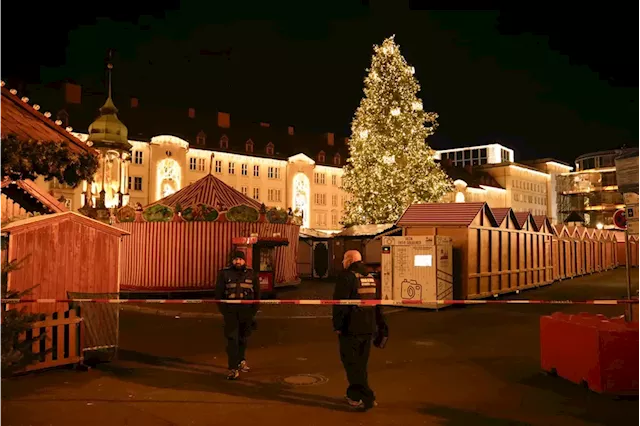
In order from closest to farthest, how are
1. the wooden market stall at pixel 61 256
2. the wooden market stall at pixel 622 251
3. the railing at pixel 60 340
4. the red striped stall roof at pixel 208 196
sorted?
the railing at pixel 60 340 → the wooden market stall at pixel 61 256 → the red striped stall roof at pixel 208 196 → the wooden market stall at pixel 622 251

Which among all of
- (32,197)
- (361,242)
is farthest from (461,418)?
(361,242)

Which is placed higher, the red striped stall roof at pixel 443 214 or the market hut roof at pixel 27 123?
the market hut roof at pixel 27 123

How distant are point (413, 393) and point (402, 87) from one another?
29.5 meters

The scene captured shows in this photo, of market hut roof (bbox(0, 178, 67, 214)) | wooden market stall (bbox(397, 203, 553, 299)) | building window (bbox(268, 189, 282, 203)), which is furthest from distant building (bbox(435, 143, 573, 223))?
market hut roof (bbox(0, 178, 67, 214))

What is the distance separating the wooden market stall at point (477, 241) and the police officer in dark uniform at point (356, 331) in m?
11.5

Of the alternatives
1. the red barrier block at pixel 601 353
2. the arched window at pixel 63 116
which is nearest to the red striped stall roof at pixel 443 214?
the red barrier block at pixel 601 353

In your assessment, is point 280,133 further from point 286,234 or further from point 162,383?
point 162,383

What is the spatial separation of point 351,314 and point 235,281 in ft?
7.57

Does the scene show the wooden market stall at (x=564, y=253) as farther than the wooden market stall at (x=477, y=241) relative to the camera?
Yes

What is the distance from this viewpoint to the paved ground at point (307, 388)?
637 centimetres

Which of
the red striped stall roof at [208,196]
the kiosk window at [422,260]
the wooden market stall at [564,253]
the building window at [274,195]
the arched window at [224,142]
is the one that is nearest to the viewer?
the kiosk window at [422,260]

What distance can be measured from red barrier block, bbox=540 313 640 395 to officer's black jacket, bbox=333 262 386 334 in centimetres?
281

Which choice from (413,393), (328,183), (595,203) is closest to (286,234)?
(413,393)

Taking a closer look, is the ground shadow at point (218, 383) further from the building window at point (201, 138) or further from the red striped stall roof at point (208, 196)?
the building window at point (201, 138)
